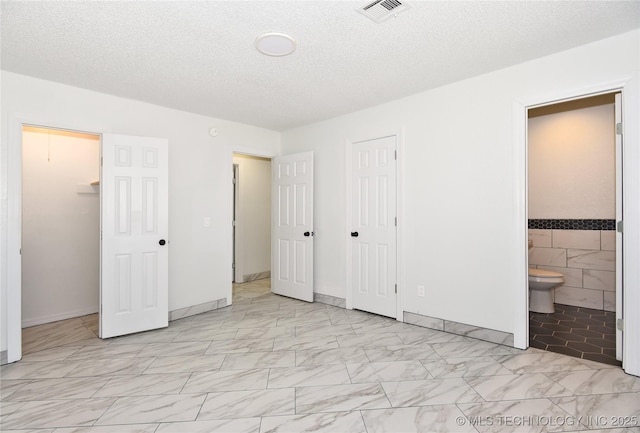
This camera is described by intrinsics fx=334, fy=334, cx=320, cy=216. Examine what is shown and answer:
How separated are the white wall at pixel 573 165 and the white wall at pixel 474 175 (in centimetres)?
214

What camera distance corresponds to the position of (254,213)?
629cm

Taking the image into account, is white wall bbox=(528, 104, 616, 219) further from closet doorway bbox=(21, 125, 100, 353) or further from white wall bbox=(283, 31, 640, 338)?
closet doorway bbox=(21, 125, 100, 353)

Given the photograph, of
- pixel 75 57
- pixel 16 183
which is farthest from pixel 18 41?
pixel 16 183

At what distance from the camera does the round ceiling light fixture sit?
2.43 m

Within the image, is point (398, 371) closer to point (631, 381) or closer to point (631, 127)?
point (631, 381)

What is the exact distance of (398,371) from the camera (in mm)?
2613

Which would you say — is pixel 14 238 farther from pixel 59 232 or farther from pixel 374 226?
pixel 374 226

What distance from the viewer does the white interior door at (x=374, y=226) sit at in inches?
153

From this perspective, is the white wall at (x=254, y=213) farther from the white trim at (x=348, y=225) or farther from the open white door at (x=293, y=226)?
the white trim at (x=348, y=225)

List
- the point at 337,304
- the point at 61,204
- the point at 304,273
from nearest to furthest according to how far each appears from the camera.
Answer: the point at 61,204, the point at 337,304, the point at 304,273

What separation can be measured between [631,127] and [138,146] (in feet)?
14.4

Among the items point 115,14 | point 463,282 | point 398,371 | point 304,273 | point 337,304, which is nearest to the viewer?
point 115,14

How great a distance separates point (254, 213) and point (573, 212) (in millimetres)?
4971

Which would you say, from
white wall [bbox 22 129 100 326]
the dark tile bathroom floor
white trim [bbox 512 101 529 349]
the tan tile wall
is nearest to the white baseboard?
white wall [bbox 22 129 100 326]
